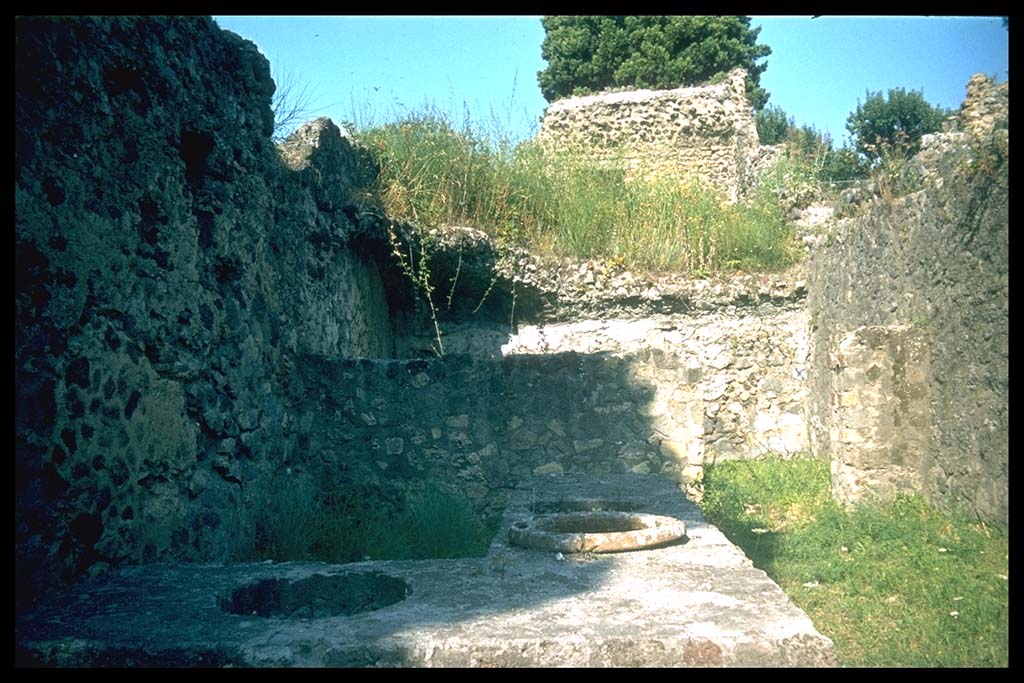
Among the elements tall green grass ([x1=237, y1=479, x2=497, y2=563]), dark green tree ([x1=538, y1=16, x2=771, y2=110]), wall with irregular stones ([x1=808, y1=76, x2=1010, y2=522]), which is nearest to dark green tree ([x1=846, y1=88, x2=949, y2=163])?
dark green tree ([x1=538, y1=16, x2=771, y2=110])

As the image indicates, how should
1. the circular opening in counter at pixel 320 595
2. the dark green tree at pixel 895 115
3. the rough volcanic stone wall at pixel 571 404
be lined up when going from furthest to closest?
the dark green tree at pixel 895 115 → the rough volcanic stone wall at pixel 571 404 → the circular opening in counter at pixel 320 595

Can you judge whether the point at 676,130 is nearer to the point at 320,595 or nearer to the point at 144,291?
the point at 144,291

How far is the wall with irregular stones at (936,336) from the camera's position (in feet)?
14.6

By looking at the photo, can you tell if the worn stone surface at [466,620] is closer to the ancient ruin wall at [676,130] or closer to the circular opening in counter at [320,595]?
the circular opening in counter at [320,595]

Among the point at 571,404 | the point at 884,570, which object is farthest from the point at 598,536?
the point at 571,404

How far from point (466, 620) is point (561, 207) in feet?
22.1

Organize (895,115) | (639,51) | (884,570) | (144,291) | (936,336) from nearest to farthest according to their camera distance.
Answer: (144,291) < (884,570) < (936,336) < (639,51) < (895,115)

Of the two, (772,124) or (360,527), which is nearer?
(360,527)

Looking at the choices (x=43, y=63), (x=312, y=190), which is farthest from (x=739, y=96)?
(x=43, y=63)

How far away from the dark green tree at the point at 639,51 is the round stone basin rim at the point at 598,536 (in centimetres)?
1373

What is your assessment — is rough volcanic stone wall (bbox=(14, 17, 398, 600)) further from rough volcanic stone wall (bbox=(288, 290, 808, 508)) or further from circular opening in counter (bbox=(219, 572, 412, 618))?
circular opening in counter (bbox=(219, 572, 412, 618))

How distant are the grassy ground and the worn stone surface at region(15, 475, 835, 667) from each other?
1.22 ft

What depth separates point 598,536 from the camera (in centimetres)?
321

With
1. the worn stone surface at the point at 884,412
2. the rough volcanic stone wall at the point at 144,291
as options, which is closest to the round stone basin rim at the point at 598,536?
the rough volcanic stone wall at the point at 144,291
